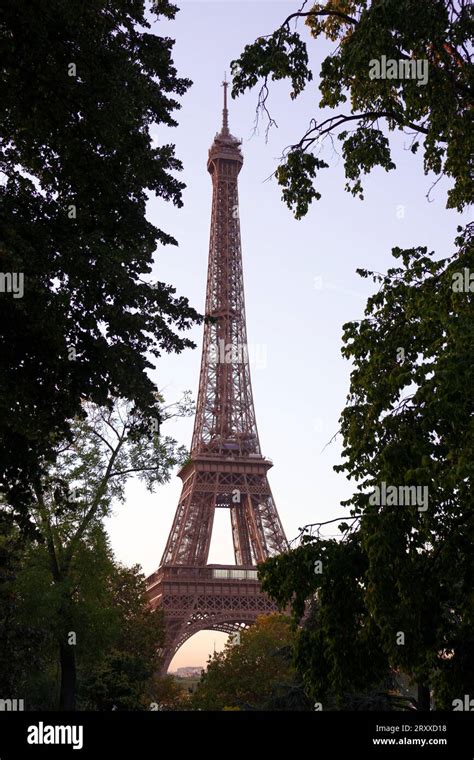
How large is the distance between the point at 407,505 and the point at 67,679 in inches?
741

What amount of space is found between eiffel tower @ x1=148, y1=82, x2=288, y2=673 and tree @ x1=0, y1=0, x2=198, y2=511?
127 ft

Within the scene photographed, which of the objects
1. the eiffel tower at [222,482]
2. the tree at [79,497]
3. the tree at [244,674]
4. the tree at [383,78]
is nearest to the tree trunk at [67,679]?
the tree at [79,497]

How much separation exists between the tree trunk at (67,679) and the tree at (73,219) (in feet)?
38.6

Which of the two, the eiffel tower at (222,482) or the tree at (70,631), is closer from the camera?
the tree at (70,631)

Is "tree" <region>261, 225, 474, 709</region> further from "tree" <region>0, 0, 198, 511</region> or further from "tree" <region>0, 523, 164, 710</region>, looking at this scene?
"tree" <region>0, 523, 164, 710</region>

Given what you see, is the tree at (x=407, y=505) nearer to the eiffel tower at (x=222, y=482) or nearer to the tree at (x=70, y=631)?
the tree at (x=70, y=631)

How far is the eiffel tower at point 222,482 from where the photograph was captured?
210 feet

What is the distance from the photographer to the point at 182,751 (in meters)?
8.92

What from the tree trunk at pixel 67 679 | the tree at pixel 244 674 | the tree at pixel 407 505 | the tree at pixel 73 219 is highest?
the tree at pixel 73 219

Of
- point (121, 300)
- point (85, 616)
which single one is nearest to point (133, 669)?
point (85, 616)

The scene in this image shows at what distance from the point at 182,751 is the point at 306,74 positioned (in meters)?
10.6

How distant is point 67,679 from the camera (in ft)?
89.2

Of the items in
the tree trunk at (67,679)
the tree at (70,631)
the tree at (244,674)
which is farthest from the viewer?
the tree at (244,674)

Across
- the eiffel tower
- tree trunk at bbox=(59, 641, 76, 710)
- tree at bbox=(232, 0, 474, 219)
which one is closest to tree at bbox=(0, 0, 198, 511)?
tree at bbox=(232, 0, 474, 219)
